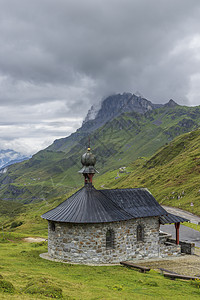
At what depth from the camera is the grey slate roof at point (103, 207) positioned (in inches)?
1153

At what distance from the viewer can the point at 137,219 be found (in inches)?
1284

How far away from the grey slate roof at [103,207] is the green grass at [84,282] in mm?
4814

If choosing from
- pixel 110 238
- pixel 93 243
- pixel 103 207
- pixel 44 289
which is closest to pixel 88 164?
pixel 103 207

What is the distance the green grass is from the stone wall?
159 centimetres

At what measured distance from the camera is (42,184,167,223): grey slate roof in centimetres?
2930

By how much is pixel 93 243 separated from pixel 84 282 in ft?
23.5

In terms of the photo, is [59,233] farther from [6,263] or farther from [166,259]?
[166,259]

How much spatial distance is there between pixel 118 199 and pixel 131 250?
20.1ft

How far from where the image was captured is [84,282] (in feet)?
71.0

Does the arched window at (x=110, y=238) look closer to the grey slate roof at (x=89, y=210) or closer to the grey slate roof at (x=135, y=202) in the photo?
the grey slate roof at (x=89, y=210)

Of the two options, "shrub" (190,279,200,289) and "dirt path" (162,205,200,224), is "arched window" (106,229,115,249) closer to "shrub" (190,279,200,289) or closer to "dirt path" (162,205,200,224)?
"shrub" (190,279,200,289)

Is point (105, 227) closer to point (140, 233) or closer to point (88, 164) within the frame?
point (140, 233)

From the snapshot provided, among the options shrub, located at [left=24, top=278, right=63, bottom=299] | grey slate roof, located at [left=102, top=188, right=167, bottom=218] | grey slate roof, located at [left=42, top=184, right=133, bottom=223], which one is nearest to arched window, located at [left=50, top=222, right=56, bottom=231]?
grey slate roof, located at [left=42, top=184, right=133, bottom=223]

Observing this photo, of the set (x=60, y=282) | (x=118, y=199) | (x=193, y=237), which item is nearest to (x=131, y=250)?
(x=118, y=199)
